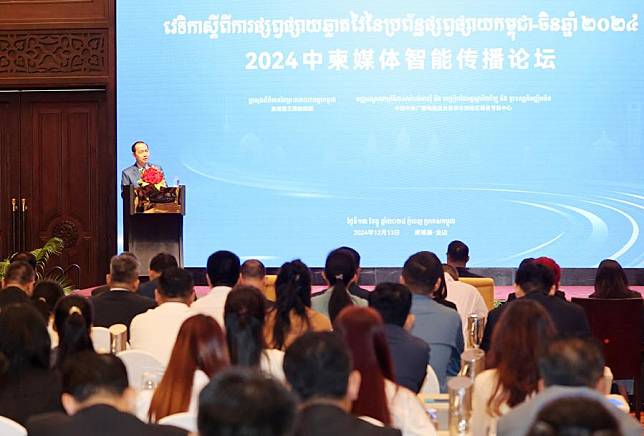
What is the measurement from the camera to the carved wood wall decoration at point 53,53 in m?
9.38

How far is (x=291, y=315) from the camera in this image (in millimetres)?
4379

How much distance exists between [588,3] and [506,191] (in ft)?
5.61

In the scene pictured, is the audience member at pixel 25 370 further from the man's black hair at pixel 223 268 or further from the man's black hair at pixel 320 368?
the man's black hair at pixel 223 268

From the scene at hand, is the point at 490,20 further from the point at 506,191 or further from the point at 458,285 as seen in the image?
the point at 458,285

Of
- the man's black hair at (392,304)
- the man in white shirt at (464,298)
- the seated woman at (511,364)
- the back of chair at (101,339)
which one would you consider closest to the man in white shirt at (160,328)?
the back of chair at (101,339)

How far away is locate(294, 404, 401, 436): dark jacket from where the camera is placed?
7.50 ft

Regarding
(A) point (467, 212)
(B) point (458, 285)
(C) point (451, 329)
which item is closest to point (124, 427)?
(C) point (451, 329)

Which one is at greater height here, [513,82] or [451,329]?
[513,82]

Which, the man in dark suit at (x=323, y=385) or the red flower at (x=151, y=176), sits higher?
the red flower at (x=151, y=176)

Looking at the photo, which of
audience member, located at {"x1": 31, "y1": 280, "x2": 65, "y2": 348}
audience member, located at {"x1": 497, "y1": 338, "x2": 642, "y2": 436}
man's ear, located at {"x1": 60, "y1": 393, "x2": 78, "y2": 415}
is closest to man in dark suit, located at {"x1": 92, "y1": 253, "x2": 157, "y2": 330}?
audience member, located at {"x1": 31, "y1": 280, "x2": 65, "y2": 348}

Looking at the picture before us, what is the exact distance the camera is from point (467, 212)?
29.7ft

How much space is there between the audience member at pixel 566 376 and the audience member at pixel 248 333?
1155mm

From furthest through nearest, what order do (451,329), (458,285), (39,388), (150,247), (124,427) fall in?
(150,247) → (458,285) → (451,329) → (39,388) → (124,427)

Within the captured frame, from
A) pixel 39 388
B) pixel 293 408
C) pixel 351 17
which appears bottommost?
pixel 39 388
